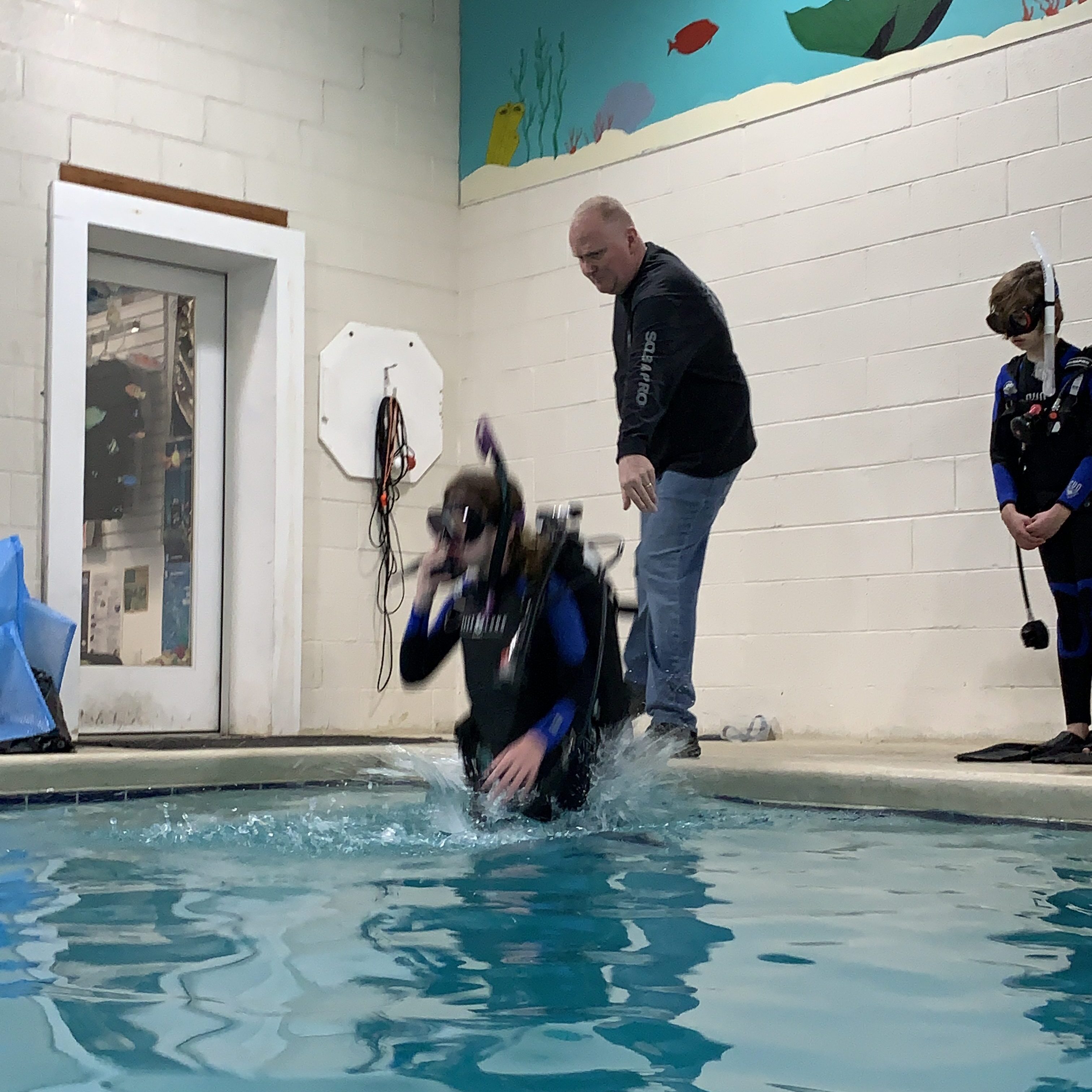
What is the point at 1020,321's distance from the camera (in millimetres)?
4219

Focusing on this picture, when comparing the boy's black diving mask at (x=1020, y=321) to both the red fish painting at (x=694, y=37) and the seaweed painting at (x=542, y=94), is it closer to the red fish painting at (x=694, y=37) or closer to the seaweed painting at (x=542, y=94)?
the red fish painting at (x=694, y=37)

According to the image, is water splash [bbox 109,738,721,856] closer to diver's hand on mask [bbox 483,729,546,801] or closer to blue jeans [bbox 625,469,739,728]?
diver's hand on mask [bbox 483,729,546,801]

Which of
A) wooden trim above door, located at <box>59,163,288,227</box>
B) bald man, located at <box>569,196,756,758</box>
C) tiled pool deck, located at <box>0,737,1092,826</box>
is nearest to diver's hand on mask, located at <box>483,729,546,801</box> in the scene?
tiled pool deck, located at <box>0,737,1092,826</box>

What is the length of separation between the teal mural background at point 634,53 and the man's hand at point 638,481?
276 cm

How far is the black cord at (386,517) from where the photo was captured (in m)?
6.94

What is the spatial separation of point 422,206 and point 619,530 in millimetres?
2128

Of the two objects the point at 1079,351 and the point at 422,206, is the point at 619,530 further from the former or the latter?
the point at 1079,351

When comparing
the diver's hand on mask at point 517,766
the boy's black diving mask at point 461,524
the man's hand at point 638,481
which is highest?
the man's hand at point 638,481

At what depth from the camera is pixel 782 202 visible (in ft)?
19.6

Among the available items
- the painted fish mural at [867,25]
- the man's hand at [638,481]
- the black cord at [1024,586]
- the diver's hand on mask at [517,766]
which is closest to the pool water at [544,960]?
the diver's hand on mask at [517,766]

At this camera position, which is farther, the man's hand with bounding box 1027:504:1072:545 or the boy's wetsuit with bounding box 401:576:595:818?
the man's hand with bounding box 1027:504:1072:545

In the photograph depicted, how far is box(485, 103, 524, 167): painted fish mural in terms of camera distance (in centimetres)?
711

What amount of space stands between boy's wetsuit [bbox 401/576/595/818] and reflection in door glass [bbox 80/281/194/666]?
3675 millimetres

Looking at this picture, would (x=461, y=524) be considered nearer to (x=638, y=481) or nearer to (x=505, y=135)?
(x=638, y=481)
